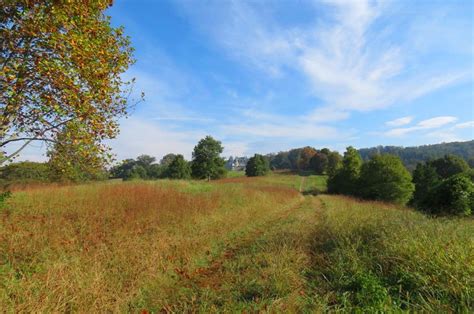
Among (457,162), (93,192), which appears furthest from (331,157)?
(93,192)

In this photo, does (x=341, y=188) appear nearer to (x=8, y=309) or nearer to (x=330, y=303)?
(x=330, y=303)

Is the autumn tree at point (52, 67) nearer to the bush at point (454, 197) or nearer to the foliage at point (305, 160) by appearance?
the bush at point (454, 197)

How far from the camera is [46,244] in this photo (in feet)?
18.7

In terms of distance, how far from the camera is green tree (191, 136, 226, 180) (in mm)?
44188

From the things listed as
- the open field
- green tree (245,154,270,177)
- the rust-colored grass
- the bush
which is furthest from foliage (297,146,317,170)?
the open field

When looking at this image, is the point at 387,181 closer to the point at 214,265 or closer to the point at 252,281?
the point at 214,265

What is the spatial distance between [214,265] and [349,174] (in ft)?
126

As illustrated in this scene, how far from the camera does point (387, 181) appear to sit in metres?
31.2

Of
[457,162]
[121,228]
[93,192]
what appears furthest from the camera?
[457,162]

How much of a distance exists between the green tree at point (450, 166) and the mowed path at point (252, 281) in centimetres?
5241

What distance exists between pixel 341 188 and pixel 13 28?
140 ft

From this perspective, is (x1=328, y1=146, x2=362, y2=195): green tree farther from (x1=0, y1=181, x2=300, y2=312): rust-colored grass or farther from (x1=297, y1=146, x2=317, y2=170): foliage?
(x1=297, y1=146, x2=317, y2=170): foliage

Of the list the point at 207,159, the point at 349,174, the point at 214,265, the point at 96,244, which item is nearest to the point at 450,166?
the point at 349,174

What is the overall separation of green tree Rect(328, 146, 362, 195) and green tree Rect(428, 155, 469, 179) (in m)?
17.0
